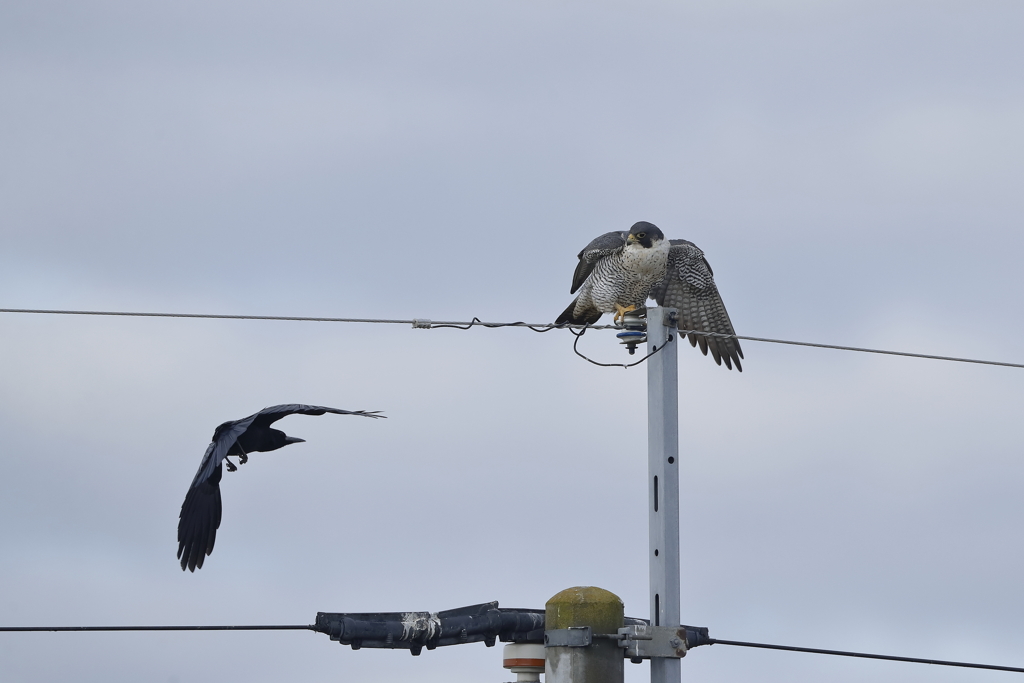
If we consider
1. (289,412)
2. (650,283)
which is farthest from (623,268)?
(289,412)

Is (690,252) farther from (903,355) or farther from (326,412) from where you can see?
(326,412)

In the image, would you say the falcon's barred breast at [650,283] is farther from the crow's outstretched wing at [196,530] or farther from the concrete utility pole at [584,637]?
the crow's outstretched wing at [196,530]

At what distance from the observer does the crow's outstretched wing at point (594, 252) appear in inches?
482

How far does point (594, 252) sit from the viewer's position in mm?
12438

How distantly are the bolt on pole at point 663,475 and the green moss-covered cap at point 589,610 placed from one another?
0.44 metres

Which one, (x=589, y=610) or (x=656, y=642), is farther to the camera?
(x=589, y=610)

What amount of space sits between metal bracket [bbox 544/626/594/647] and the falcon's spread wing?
15.2ft

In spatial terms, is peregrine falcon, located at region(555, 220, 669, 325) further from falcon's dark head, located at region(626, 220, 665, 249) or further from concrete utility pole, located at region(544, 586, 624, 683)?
concrete utility pole, located at region(544, 586, 624, 683)

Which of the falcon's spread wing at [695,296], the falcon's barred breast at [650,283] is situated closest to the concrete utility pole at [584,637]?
the falcon's barred breast at [650,283]

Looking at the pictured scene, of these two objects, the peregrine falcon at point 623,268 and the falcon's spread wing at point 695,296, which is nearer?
the peregrine falcon at point 623,268

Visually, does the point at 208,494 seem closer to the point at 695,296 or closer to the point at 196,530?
the point at 196,530

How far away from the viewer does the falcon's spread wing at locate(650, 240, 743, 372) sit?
12.3 meters

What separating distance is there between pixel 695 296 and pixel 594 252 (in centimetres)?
112

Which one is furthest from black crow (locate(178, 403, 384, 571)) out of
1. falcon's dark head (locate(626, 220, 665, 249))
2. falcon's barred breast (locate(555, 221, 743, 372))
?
falcon's dark head (locate(626, 220, 665, 249))
